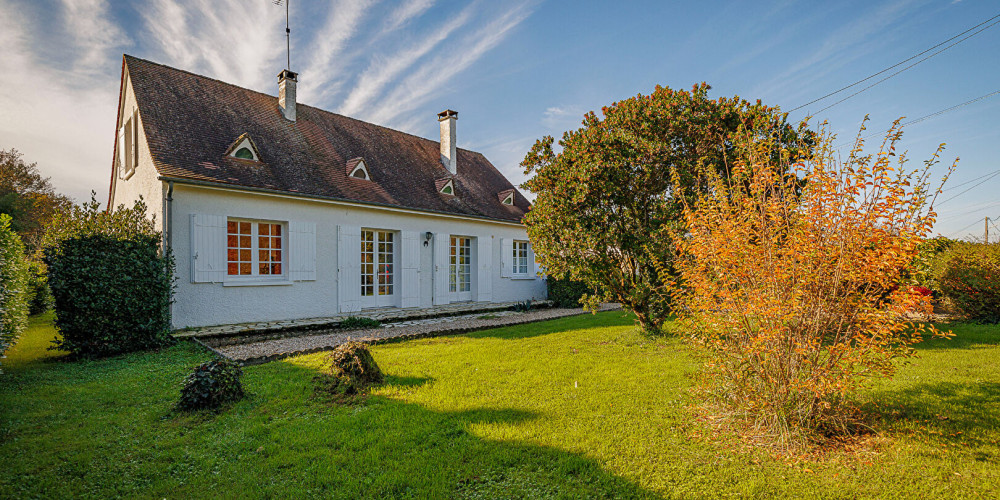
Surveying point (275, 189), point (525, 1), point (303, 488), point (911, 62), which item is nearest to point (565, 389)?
point (303, 488)

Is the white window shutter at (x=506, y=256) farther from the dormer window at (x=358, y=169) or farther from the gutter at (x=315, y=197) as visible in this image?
the dormer window at (x=358, y=169)

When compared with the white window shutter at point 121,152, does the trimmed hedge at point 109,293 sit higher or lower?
lower

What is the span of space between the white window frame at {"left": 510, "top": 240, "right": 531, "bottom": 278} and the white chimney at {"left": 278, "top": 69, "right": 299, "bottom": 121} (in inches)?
320

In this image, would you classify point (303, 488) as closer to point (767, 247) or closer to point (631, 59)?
point (767, 247)

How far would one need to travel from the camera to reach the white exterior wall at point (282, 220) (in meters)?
8.38

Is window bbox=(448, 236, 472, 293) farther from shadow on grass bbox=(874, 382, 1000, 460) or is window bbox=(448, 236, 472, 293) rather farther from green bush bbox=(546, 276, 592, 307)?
shadow on grass bbox=(874, 382, 1000, 460)

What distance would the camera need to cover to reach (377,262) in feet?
38.2

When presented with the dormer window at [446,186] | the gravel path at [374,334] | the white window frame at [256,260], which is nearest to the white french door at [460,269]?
the dormer window at [446,186]

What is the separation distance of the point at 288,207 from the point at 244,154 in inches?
64.4

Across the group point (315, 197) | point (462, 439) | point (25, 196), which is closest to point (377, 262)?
point (315, 197)

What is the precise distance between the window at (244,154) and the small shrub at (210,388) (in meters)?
6.72

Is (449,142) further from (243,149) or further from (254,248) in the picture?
(254,248)

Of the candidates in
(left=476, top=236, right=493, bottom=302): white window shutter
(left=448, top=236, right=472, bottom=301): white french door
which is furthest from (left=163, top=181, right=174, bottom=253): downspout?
(left=476, top=236, right=493, bottom=302): white window shutter

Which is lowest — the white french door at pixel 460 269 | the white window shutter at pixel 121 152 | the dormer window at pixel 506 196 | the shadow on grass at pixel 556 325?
the shadow on grass at pixel 556 325
